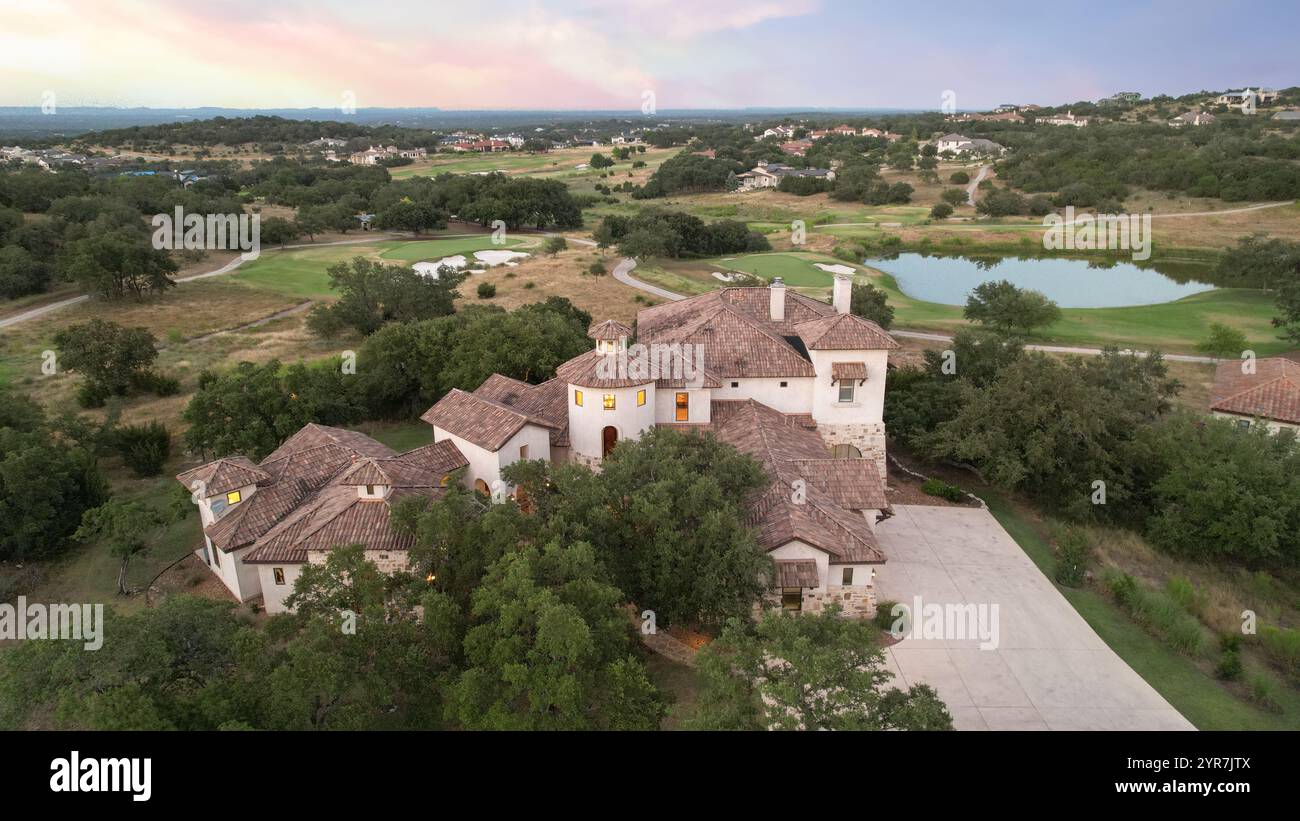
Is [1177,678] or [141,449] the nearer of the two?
[1177,678]

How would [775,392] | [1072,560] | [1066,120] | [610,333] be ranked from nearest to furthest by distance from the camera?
[1072,560], [610,333], [775,392], [1066,120]

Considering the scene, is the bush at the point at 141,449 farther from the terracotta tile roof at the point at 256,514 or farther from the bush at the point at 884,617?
the bush at the point at 884,617

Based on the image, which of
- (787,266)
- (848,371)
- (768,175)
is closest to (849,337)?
(848,371)

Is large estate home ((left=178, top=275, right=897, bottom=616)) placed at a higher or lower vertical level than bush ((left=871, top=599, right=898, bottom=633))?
higher

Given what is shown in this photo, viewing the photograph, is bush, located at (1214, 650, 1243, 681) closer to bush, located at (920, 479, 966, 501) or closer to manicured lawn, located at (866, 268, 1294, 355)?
bush, located at (920, 479, 966, 501)

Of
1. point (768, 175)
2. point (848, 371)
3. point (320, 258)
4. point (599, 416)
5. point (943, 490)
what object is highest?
point (768, 175)

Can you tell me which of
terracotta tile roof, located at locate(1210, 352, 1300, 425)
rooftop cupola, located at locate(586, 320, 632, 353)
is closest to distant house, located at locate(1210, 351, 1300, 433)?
terracotta tile roof, located at locate(1210, 352, 1300, 425)

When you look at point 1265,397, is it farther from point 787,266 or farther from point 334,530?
point 787,266
